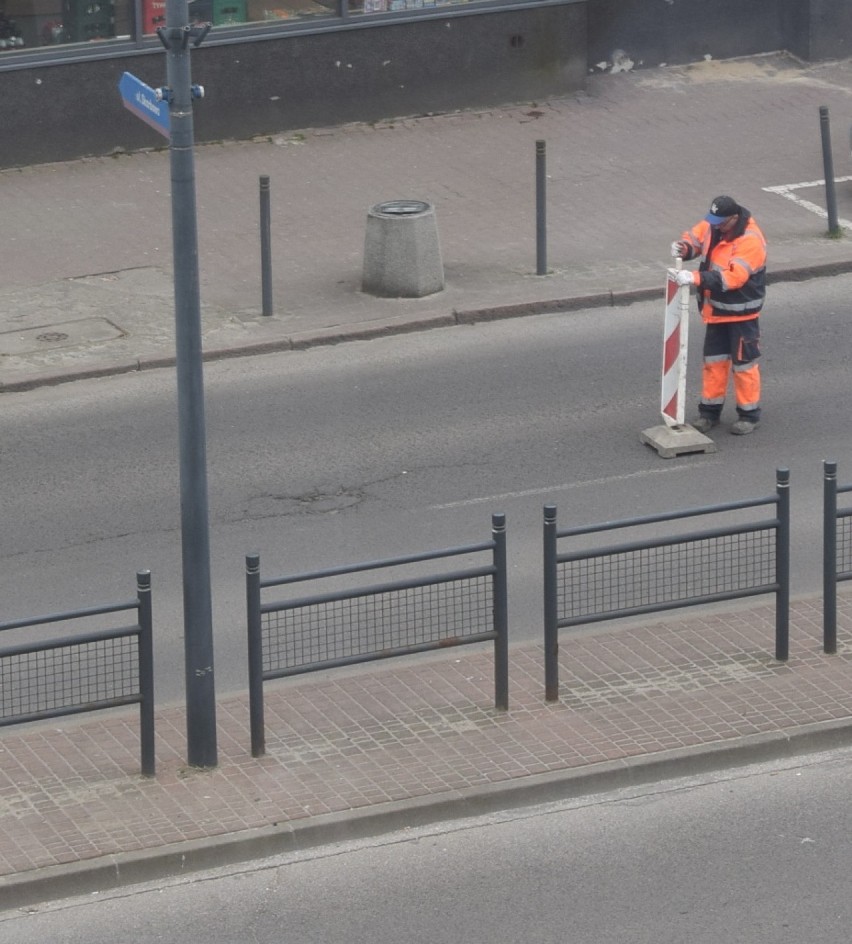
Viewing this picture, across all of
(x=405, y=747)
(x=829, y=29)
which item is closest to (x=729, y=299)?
(x=405, y=747)

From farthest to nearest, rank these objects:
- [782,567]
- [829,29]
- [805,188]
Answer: [829,29] → [805,188] → [782,567]

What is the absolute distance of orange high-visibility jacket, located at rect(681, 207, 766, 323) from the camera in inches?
526

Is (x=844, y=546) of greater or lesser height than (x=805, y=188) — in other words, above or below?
below

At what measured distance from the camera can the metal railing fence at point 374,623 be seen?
918 cm

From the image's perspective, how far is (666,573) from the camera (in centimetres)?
1091

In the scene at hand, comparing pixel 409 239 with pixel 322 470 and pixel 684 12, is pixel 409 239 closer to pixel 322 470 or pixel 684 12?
pixel 322 470

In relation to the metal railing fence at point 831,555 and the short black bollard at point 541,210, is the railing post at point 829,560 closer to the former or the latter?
the metal railing fence at point 831,555

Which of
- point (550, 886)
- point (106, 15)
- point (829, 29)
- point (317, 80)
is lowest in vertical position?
point (550, 886)

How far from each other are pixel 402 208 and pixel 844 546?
660cm

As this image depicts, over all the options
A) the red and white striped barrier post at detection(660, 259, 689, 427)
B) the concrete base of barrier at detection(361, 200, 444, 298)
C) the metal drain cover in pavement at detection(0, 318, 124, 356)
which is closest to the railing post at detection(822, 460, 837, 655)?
the red and white striped barrier post at detection(660, 259, 689, 427)

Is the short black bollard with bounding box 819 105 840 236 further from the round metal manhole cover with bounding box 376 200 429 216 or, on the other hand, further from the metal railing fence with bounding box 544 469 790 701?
the metal railing fence with bounding box 544 469 790 701

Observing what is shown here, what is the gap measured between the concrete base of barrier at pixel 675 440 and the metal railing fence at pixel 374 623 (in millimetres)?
3035

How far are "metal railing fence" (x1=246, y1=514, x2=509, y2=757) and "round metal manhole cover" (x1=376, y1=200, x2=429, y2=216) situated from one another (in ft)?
21.1

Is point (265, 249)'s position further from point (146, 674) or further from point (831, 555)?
point (146, 674)
